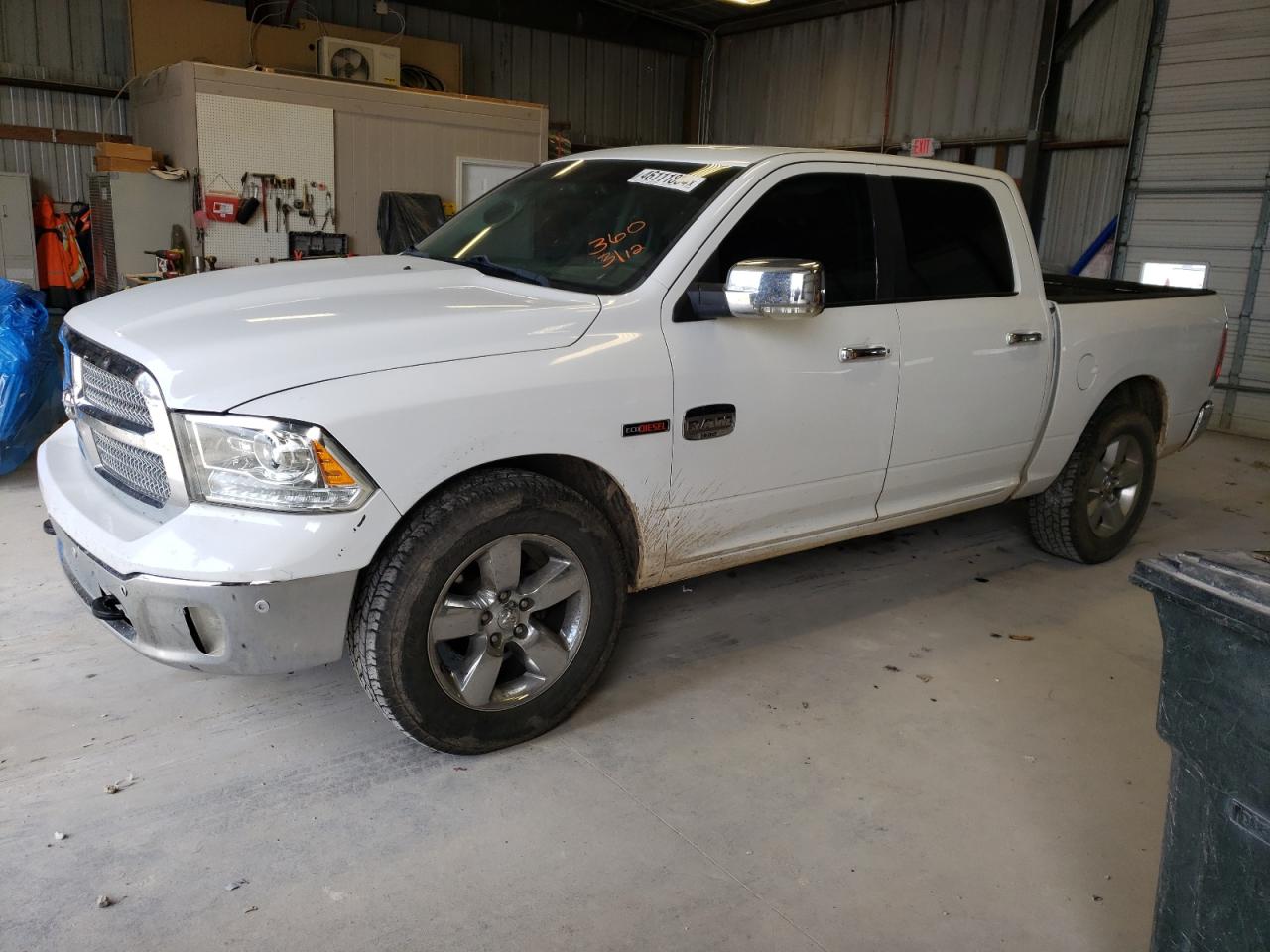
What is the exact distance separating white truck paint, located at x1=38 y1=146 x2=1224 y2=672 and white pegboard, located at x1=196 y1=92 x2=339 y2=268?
5536mm

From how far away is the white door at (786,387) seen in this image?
117 inches

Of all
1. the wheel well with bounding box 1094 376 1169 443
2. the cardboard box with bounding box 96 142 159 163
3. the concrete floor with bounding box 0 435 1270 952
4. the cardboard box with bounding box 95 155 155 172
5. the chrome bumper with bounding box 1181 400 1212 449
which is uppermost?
the cardboard box with bounding box 96 142 159 163

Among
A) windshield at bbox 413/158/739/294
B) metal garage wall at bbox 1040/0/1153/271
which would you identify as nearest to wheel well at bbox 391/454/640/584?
windshield at bbox 413/158/739/294

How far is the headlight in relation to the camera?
7.39 feet

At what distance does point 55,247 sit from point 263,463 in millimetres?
9219

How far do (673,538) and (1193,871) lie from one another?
172 cm

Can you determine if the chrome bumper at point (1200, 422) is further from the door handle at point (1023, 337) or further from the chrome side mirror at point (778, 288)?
the chrome side mirror at point (778, 288)

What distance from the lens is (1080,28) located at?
1051 cm

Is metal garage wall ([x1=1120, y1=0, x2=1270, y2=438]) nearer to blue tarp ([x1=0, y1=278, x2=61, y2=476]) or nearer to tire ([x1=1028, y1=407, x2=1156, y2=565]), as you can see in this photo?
tire ([x1=1028, y1=407, x2=1156, y2=565])

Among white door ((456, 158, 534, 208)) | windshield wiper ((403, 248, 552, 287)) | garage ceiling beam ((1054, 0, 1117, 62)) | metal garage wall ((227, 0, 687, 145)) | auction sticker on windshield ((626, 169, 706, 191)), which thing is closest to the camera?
windshield wiper ((403, 248, 552, 287))

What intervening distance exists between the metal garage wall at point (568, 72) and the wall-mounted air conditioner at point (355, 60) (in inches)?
75.1

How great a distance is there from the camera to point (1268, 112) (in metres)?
8.48

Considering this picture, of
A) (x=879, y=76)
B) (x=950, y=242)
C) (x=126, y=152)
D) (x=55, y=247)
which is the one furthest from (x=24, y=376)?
(x=879, y=76)

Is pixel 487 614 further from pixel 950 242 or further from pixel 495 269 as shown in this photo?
pixel 950 242
